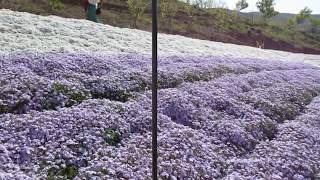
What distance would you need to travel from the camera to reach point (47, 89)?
12164mm

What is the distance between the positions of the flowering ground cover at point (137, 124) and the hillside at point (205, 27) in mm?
41026

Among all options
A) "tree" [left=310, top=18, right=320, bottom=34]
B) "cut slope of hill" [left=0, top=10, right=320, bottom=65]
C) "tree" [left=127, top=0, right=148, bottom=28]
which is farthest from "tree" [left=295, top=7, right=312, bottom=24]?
"cut slope of hill" [left=0, top=10, right=320, bottom=65]

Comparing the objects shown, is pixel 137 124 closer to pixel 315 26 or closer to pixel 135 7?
pixel 135 7

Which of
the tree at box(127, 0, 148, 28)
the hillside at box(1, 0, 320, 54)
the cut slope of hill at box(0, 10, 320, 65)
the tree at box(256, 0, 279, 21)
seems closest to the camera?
the cut slope of hill at box(0, 10, 320, 65)

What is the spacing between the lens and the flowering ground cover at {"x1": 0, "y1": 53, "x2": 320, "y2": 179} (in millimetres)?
8523

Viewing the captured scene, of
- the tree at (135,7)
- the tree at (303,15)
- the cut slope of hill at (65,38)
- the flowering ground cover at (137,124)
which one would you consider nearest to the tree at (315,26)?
the tree at (303,15)

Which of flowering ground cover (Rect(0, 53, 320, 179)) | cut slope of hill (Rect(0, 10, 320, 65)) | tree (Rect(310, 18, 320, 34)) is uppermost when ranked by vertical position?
cut slope of hill (Rect(0, 10, 320, 65))

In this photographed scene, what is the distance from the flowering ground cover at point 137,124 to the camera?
8.52 m

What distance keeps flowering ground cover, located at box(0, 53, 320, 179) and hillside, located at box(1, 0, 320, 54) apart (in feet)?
135

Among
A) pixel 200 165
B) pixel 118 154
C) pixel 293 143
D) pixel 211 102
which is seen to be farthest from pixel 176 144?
pixel 211 102

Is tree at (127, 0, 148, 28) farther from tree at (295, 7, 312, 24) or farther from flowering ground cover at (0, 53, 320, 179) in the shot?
tree at (295, 7, 312, 24)

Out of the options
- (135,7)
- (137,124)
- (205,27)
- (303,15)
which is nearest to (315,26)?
(303,15)

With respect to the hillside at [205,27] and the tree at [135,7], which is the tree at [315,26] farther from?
the tree at [135,7]

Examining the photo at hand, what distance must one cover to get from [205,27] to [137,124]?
69467 mm
